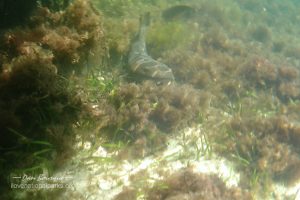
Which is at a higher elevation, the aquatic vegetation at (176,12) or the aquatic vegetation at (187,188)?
the aquatic vegetation at (176,12)

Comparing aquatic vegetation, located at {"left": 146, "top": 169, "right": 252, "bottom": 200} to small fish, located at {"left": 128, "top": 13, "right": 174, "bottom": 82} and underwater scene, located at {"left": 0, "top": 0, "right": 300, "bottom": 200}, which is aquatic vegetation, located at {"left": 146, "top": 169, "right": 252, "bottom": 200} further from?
small fish, located at {"left": 128, "top": 13, "right": 174, "bottom": 82}

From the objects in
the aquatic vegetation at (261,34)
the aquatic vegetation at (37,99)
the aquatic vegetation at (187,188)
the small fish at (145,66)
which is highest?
the aquatic vegetation at (37,99)

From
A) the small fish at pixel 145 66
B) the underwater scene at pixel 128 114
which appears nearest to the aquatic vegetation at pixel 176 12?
the underwater scene at pixel 128 114

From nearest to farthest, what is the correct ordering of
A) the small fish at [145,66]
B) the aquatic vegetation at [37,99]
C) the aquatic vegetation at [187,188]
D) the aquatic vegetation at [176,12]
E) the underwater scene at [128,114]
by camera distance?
the aquatic vegetation at [37,99], the underwater scene at [128,114], the aquatic vegetation at [187,188], the small fish at [145,66], the aquatic vegetation at [176,12]

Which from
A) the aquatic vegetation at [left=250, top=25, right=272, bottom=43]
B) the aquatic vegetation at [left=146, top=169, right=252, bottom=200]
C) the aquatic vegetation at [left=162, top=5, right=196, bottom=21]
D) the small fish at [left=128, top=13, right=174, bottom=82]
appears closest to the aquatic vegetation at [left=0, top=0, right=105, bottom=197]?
the aquatic vegetation at [left=146, top=169, right=252, bottom=200]

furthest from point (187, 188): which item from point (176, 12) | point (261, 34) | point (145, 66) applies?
point (261, 34)

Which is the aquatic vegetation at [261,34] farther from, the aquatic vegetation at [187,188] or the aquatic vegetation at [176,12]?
the aquatic vegetation at [187,188]

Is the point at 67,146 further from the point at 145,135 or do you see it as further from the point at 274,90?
the point at 274,90

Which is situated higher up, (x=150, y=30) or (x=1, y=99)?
(x=1, y=99)

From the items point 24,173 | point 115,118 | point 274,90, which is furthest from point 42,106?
point 274,90

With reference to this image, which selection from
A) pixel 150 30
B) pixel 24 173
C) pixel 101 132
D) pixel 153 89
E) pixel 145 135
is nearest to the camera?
pixel 24 173

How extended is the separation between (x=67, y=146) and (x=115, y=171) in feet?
4.12

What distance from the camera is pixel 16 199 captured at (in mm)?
3482

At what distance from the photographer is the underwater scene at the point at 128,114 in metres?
4.07
